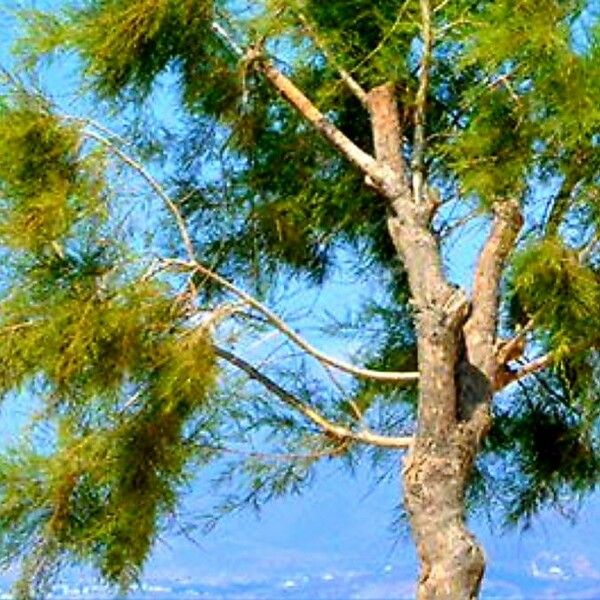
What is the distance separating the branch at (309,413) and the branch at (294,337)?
2.3 inches

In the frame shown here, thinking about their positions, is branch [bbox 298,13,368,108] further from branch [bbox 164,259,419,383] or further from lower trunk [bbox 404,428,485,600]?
lower trunk [bbox 404,428,485,600]

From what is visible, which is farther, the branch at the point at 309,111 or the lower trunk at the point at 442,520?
the branch at the point at 309,111

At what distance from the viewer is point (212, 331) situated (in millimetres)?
1945

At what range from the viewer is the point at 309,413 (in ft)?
6.70

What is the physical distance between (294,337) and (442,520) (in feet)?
1.05

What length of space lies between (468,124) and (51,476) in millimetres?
626

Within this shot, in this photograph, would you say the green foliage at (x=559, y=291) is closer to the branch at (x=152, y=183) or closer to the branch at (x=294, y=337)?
the branch at (x=294, y=337)

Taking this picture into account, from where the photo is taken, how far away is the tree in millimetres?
1823

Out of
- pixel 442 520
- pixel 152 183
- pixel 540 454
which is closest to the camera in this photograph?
pixel 442 520

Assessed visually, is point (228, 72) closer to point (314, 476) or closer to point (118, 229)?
point (118, 229)

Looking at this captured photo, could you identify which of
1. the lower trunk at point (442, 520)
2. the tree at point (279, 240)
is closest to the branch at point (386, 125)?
the tree at point (279, 240)

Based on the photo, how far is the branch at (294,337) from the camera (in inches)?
77.7

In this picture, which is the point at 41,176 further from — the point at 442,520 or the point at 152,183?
the point at 442,520

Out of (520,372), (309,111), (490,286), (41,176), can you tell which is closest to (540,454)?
(520,372)
